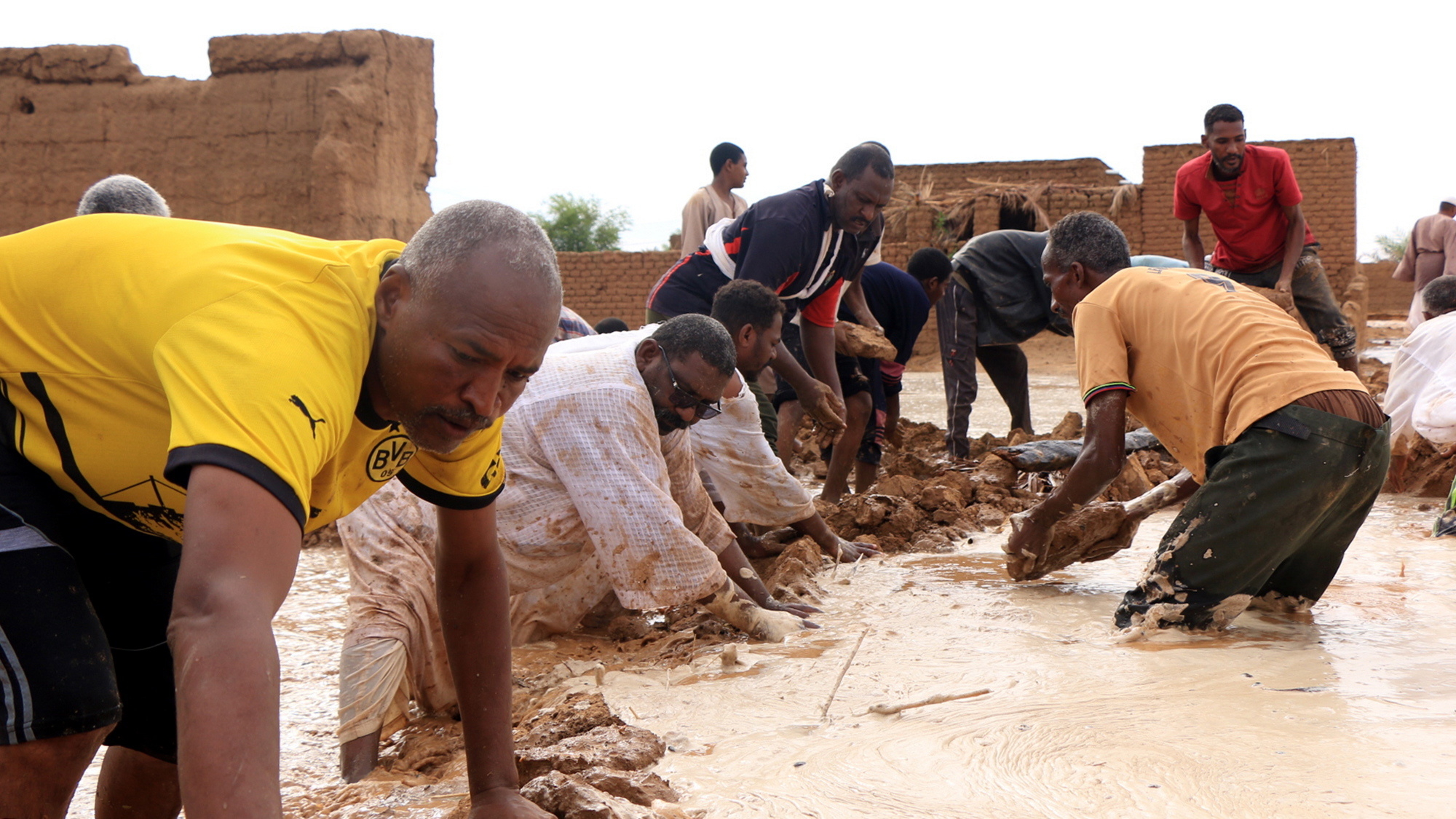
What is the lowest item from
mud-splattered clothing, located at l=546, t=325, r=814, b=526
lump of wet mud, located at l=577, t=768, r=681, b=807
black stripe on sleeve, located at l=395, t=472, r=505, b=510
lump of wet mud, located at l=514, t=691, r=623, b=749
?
lump of wet mud, located at l=514, t=691, r=623, b=749

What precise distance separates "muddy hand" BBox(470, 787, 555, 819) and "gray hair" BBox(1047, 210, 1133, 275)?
8.03 ft

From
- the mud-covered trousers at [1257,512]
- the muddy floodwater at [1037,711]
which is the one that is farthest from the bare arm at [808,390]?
the mud-covered trousers at [1257,512]

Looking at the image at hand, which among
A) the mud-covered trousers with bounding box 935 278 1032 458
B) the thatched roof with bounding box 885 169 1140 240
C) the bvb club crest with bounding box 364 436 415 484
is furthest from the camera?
the thatched roof with bounding box 885 169 1140 240

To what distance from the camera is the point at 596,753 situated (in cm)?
200

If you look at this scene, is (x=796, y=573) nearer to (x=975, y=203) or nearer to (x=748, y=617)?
(x=748, y=617)

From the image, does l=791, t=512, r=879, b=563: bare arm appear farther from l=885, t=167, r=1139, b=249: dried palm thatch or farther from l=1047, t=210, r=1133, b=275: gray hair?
l=885, t=167, r=1139, b=249: dried palm thatch

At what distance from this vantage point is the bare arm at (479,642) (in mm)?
1742

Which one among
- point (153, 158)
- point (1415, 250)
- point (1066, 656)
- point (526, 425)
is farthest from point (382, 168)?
point (1415, 250)

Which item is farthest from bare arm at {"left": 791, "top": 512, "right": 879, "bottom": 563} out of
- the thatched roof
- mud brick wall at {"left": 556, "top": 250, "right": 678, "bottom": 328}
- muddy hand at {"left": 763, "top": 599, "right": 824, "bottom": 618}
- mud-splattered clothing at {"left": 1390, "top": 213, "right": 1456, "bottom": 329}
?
mud brick wall at {"left": 556, "top": 250, "right": 678, "bottom": 328}

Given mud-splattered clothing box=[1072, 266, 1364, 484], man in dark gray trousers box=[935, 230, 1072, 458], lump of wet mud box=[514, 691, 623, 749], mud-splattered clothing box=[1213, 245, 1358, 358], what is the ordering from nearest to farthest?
lump of wet mud box=[514, 691, 623, 749], mud-splattered clothing box=[1072, 266, 1364, 484], mud-splattered clothing box=[1213, 245, 1358, 358], man in dark gray trousers box=[935, 230, 1072, 458]

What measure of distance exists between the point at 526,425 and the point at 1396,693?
2.25 m

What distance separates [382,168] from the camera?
22.6ft

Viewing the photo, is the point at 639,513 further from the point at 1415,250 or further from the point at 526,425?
the point at 1415,250

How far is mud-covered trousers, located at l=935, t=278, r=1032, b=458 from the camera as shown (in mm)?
6574
